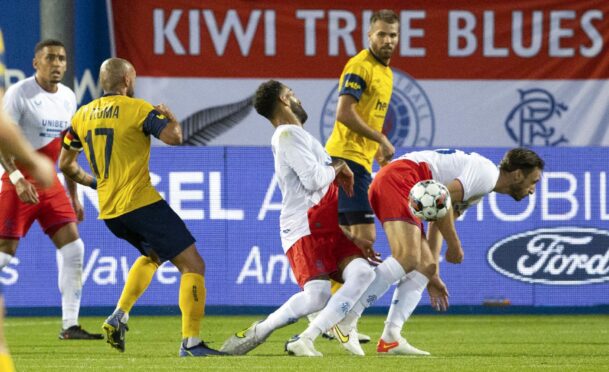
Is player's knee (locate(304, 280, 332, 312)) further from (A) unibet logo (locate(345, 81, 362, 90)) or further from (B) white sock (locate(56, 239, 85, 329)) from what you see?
(B) white sock (locate(56, 239, 85, 329))

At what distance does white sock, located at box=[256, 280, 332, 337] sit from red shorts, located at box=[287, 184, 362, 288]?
9 centimetres

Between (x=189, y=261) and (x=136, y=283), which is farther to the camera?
(x=136, y=283)

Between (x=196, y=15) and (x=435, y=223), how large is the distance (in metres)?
7.89

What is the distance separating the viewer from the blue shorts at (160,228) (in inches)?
311

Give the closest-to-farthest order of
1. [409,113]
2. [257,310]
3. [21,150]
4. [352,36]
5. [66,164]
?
[21,150], [66,164], [257,310], [352,36], [409,113]

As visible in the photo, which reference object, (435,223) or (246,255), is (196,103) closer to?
(246,255)

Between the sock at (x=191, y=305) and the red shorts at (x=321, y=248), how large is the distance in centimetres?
55

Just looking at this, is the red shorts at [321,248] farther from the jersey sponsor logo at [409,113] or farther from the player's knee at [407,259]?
the jersey sponsor logo at [409,113]

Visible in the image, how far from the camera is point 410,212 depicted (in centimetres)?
793

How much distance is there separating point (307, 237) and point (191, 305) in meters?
0.76

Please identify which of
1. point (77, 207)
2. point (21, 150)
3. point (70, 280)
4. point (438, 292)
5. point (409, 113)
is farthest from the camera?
point (409, 113)

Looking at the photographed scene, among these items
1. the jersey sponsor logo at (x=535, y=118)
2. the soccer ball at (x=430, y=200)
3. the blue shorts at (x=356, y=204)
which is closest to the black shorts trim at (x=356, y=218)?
the blue shorts at (x=356, y=204)

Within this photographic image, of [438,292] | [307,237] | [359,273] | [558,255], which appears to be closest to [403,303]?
[438,292]

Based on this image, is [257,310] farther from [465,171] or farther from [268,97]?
[268,97]
